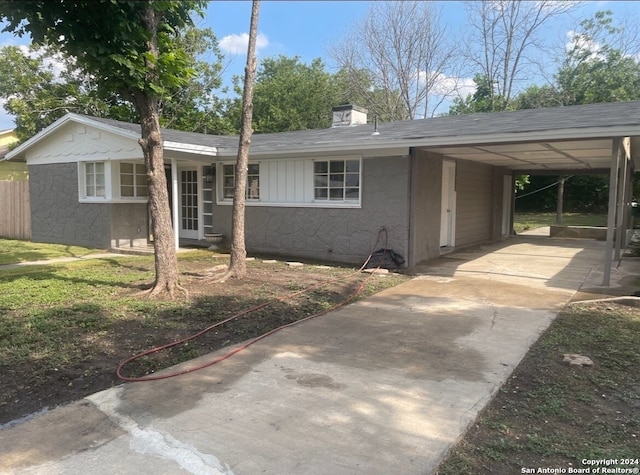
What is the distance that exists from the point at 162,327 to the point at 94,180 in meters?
8.67

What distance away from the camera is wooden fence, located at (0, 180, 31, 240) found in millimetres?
14523

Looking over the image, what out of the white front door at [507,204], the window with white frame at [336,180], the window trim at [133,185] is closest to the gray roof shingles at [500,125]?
the window with white frame at [336,180]

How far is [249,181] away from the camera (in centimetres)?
1191

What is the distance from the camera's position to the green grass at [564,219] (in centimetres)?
2378

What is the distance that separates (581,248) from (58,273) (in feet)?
43.5

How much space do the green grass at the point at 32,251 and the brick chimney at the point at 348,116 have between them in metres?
7.63

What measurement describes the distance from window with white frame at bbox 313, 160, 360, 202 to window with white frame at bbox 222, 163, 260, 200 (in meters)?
1.75

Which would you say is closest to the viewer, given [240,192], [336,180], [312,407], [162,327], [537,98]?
[312,407]

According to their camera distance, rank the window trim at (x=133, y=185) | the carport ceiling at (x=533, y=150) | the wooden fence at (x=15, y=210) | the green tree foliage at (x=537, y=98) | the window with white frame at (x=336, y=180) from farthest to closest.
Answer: the green tree foliage at (x=537, y=98) → the wooden fence at (x=15, y=210) → the window trim at (x=133, y=185) → the window with white frame at (x=336, y=180) → the carport ceiling at (x=533, y=150)

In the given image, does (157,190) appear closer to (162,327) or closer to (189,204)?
(162,327)

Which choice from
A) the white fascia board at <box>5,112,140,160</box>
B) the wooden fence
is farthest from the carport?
the wooden fence

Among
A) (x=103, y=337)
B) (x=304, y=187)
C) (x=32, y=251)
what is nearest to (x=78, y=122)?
(x=32, y=251)

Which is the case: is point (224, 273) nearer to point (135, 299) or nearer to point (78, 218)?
point (135, 299)

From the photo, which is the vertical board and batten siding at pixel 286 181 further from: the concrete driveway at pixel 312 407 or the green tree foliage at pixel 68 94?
the green tree foliage at pixel 68 94
